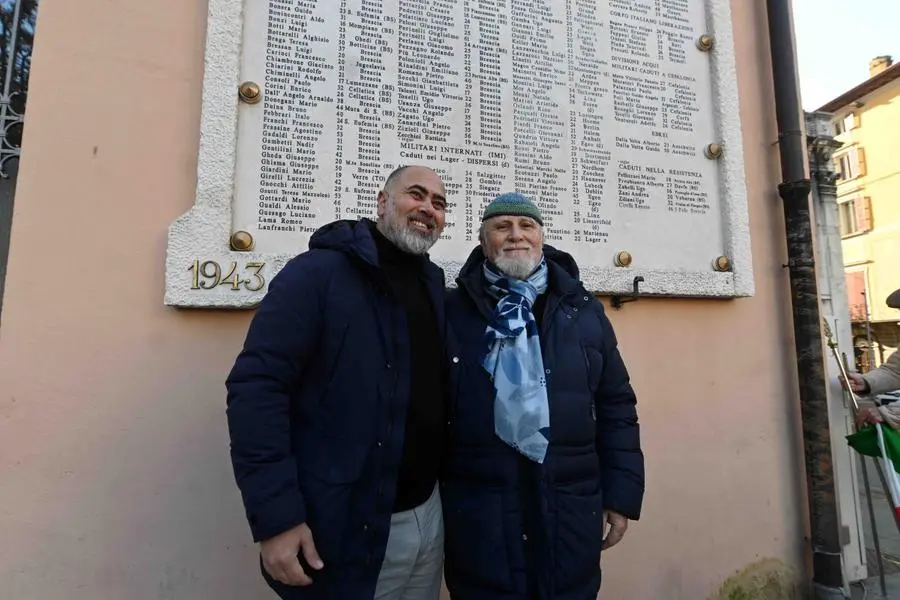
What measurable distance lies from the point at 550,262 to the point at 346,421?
108cm

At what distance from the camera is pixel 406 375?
5.46 feet

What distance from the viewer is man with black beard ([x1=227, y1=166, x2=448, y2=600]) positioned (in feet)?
4.73

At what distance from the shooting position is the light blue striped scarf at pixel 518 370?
1.74m

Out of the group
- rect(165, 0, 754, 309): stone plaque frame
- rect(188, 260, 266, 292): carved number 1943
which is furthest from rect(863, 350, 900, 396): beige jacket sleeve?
rect(188, 260, 266, 292): carved number 1943

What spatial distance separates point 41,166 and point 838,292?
5794mm

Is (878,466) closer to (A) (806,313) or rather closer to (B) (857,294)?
(A) (806,313)

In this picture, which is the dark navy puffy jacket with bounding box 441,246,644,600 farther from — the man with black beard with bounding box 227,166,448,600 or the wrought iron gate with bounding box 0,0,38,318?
the wrought iron gate with bounding box 0,0,38,318

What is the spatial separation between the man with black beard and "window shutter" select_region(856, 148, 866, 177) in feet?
83.0

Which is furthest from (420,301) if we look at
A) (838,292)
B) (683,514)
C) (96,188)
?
(838,292)

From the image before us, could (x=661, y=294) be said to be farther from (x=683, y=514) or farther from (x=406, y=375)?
(x=406, y=375)

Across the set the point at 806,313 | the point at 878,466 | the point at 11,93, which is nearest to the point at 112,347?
the point at 11,93

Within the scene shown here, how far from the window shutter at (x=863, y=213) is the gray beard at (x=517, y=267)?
24423 millimetres

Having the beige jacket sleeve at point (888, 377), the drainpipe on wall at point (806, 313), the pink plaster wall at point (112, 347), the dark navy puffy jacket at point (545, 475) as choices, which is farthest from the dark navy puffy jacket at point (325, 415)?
Answer: the beige jacket sleeve at point (888, 377)

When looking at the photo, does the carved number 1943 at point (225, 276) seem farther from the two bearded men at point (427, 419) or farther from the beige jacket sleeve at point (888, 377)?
the beige jacket sleeve at point (888, 377)
